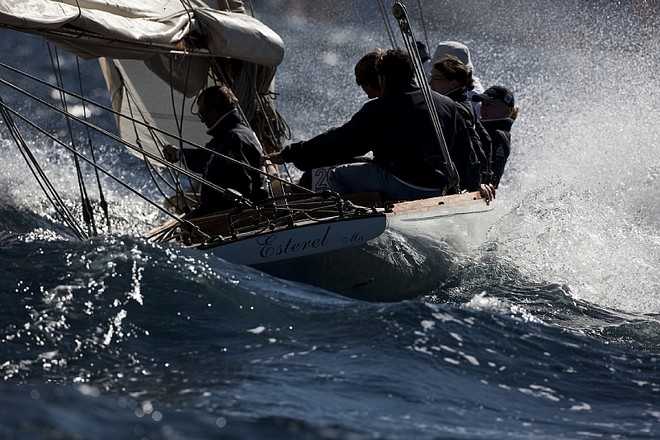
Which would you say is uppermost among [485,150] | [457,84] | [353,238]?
[457,84]

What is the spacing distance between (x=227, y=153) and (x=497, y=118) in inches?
85.0

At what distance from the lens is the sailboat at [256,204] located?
495cm

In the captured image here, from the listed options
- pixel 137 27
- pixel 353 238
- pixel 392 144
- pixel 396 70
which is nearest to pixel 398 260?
pixel 353 238

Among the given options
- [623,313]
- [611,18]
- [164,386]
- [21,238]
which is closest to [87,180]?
[21,238]

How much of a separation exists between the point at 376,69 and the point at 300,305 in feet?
5.51

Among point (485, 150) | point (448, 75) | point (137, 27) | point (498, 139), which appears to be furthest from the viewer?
point (498, 139)

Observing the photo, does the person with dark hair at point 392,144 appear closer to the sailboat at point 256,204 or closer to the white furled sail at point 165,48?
the sailboat at point 256,204

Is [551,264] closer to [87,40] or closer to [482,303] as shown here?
[482,303]

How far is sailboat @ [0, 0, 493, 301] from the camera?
495 cm

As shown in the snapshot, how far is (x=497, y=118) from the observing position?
7328mm

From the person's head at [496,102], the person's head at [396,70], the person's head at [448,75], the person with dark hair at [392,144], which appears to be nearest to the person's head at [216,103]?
the person with dark hair at [392,144]

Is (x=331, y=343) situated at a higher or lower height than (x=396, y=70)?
lower

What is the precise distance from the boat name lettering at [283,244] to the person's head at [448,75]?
2051 millimetres

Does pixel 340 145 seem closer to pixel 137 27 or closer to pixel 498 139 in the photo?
pixel 137 27
